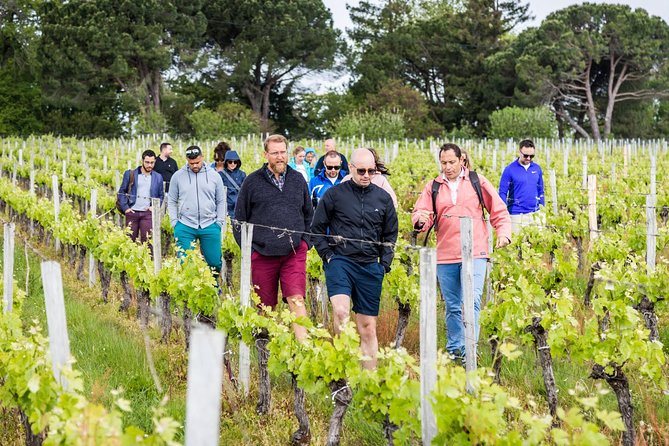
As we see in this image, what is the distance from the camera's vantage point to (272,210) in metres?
5.81

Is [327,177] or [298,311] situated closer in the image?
[298,311]

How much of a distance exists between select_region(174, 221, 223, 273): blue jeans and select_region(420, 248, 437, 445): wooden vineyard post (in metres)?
3.63

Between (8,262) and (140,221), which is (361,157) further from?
(140,221)

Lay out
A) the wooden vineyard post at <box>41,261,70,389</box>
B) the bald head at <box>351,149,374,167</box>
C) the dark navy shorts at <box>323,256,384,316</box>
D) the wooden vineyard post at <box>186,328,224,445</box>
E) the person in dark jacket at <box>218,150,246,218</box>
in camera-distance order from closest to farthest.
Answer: the wooden vineyard post at <box>186,328,224,445</box>
the wooden vineyard post at <box>41,261,70,389</box>
the bald head at <box>351,149,374,167</box>
the dark navy shorts at <box>323,256,384,316</box>
the person in dark jacket at <box>218,150,246,218</box>

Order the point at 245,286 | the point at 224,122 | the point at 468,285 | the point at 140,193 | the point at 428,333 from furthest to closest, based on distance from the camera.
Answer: the point at 224,122, the point at 140,193, the point at 245,286, the point at 468,285, the point at 428,333

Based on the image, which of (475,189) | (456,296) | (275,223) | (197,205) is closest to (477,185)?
(475,189)

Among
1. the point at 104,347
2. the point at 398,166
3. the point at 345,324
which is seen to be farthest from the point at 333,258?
the point at 398,166

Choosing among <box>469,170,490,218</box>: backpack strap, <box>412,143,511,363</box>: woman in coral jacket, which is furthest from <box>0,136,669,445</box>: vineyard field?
<box>469,170,490,218</box>: backpack strap

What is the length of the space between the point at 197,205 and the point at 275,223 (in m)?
1.53

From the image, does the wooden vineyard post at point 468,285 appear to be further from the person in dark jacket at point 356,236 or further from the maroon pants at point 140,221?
the maroon pants at point 140,221

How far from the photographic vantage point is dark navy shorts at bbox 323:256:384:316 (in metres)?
5.29

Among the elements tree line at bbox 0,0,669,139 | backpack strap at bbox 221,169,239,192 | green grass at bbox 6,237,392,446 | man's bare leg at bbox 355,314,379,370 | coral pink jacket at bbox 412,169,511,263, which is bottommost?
green grass at bbox 6,237,392,446

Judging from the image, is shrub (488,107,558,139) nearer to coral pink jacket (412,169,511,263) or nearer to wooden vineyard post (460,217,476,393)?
coral pink jacket (412,169,511,263)

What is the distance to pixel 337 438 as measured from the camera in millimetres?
4410
